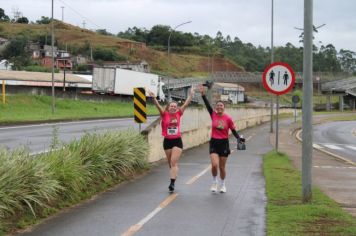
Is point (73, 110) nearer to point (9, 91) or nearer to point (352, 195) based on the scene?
point (9, 91)

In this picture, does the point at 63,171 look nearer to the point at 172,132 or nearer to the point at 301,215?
the point at 172,132

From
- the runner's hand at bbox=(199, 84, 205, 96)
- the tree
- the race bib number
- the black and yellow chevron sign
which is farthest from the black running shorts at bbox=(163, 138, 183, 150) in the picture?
the tree

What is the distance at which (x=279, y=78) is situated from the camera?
1734cm

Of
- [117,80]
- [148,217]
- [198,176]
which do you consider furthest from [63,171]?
[117,80]

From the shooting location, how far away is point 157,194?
37.1ft

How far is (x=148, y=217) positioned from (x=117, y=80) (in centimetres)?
5552

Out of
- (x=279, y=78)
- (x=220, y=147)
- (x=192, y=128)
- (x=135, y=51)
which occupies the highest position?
(x=135, y=51)

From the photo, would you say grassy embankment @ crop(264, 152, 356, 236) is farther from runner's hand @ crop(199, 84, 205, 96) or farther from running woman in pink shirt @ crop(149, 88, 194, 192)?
runner's hand @ crop(199, 84, 205, 96)

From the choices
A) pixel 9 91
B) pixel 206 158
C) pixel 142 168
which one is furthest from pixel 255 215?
pixel 9 91

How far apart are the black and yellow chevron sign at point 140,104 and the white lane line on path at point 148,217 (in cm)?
551

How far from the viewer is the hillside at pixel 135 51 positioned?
542 ft

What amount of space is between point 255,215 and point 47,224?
310 cm

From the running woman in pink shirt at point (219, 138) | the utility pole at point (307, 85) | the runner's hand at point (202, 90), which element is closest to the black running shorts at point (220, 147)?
the running woman in pink shirt at point (219, 138)

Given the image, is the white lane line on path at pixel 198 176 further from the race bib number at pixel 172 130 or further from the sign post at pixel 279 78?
the sign post at pixel 279 78
